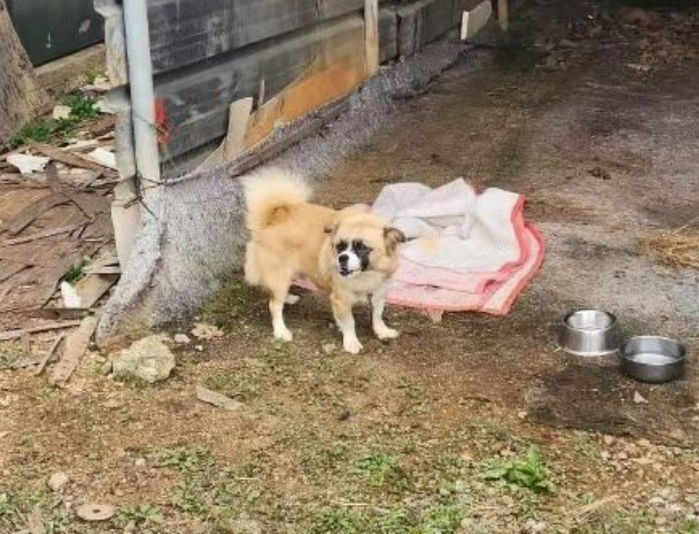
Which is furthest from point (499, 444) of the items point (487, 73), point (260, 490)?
point (487, 73)

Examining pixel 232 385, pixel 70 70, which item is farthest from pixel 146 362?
pixel 70 70

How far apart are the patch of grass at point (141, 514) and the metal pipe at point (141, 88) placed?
6.83ft

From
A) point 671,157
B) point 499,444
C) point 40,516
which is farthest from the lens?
point 671,157

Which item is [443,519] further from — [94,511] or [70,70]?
[70,70]

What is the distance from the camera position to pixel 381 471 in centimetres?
398

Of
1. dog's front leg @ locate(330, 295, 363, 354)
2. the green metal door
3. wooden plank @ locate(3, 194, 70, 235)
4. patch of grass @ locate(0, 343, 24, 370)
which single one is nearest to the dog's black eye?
dog's front leg @ locate(330, 295, 363, 354)

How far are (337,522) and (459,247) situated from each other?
271 centimetres

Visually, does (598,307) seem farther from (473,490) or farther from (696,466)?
(473,490)

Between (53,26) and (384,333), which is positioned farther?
(53,26)

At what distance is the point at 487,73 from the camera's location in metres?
10.5

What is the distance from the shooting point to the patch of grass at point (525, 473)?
387cm

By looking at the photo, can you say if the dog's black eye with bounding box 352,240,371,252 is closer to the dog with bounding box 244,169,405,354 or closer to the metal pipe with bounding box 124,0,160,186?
the dog with bounding box 244,169,405,354

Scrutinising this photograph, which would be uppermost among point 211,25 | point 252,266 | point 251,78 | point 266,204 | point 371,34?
point 211,25

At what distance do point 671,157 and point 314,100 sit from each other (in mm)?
2681
